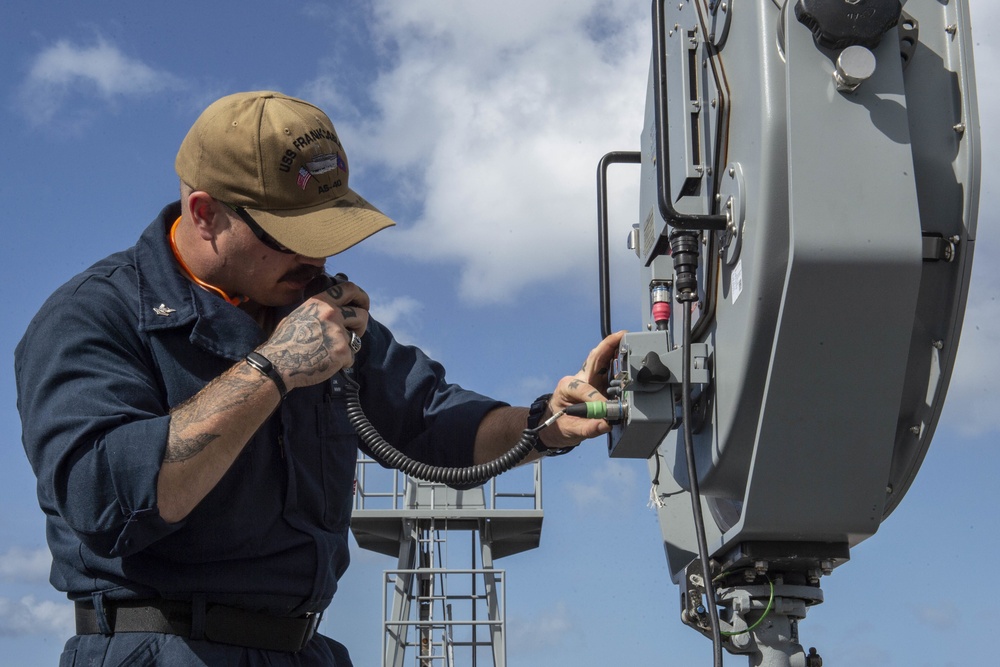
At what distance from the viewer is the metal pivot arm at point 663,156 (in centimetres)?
292

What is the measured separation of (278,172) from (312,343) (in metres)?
0.56

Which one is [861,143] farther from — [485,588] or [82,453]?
[485,588]

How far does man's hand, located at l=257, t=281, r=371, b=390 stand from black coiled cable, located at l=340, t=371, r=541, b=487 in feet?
1.17

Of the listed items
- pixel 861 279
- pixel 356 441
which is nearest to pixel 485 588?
pixel 356 441

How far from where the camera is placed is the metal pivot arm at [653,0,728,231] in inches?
115

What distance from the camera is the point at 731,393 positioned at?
2.86 meters

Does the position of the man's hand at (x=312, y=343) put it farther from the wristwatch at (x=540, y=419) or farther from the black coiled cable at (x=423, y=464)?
the wristwatch at (x=540, y=419)

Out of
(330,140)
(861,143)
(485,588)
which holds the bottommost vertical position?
(485,588)

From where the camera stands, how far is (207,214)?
10.6 ft

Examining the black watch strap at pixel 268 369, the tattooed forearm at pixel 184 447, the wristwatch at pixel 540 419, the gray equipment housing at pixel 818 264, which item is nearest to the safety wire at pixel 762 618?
the gray equipment housing at pixel 818 264

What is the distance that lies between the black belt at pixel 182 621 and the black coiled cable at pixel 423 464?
0.64m

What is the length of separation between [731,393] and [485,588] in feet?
51.0

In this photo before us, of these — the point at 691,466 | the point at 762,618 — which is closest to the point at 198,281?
the point at 691,466

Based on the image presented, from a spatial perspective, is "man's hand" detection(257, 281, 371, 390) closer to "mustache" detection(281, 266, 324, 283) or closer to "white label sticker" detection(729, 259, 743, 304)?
"mustache" detection(281, 266, 324, 283)
